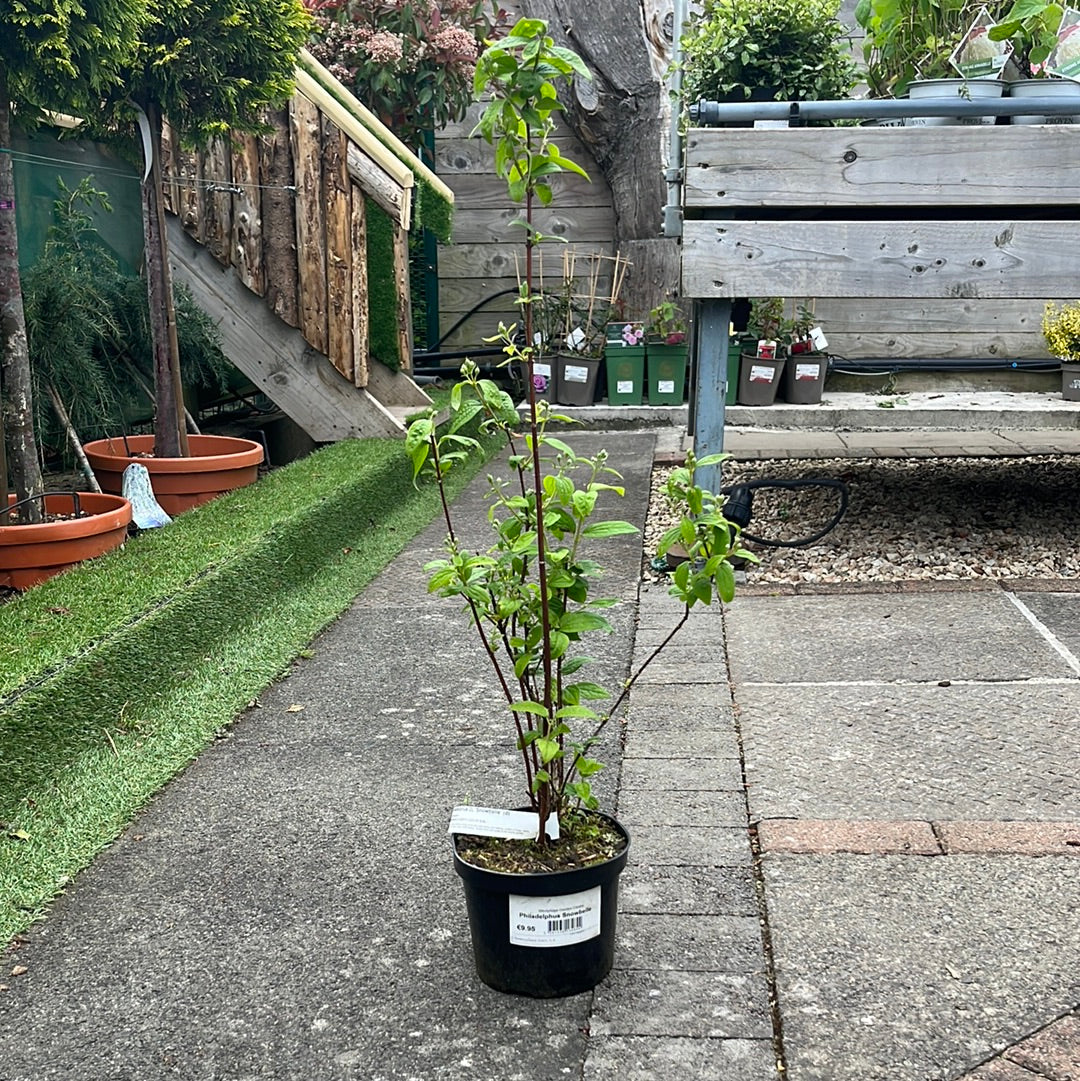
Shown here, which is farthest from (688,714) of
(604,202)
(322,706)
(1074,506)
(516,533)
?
(604,202)

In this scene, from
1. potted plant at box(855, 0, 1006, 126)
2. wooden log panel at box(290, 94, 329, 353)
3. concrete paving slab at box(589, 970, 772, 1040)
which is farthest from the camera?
wooden log panel at box(290, 94, 329, 353)

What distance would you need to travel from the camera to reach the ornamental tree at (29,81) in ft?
12.1

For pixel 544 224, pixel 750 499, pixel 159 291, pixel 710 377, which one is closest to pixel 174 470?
pixel 159 291

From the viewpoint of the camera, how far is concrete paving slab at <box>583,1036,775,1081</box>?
1.78m

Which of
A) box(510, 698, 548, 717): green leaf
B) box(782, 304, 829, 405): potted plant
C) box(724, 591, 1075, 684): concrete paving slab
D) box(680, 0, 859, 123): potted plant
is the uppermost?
box(680, 0, 859, 123): potted plant

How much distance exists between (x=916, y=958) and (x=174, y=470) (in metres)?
3.90

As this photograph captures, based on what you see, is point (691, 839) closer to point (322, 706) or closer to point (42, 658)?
point (322, 706)

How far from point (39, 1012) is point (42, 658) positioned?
124 cm

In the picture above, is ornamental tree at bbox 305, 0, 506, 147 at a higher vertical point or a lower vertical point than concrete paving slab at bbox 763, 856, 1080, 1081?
higher

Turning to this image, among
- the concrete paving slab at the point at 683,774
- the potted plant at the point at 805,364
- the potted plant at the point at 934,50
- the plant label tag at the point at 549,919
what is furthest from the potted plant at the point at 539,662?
the potted plant at the point at 805,364

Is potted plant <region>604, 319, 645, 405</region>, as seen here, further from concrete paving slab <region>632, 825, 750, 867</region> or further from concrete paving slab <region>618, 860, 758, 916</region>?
concrete paving slab <region>618, 860, 758, 916</region>

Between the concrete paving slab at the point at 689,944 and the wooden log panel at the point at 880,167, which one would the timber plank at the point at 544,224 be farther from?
the concrete paving slab at the point at 689,944

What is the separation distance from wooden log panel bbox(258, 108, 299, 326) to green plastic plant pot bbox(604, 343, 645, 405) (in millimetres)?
3082

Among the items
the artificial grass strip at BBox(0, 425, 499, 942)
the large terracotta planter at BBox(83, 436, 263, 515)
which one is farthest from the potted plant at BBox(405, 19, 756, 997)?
the large terracotta planter at BBox(83, 436, 263, 515)
